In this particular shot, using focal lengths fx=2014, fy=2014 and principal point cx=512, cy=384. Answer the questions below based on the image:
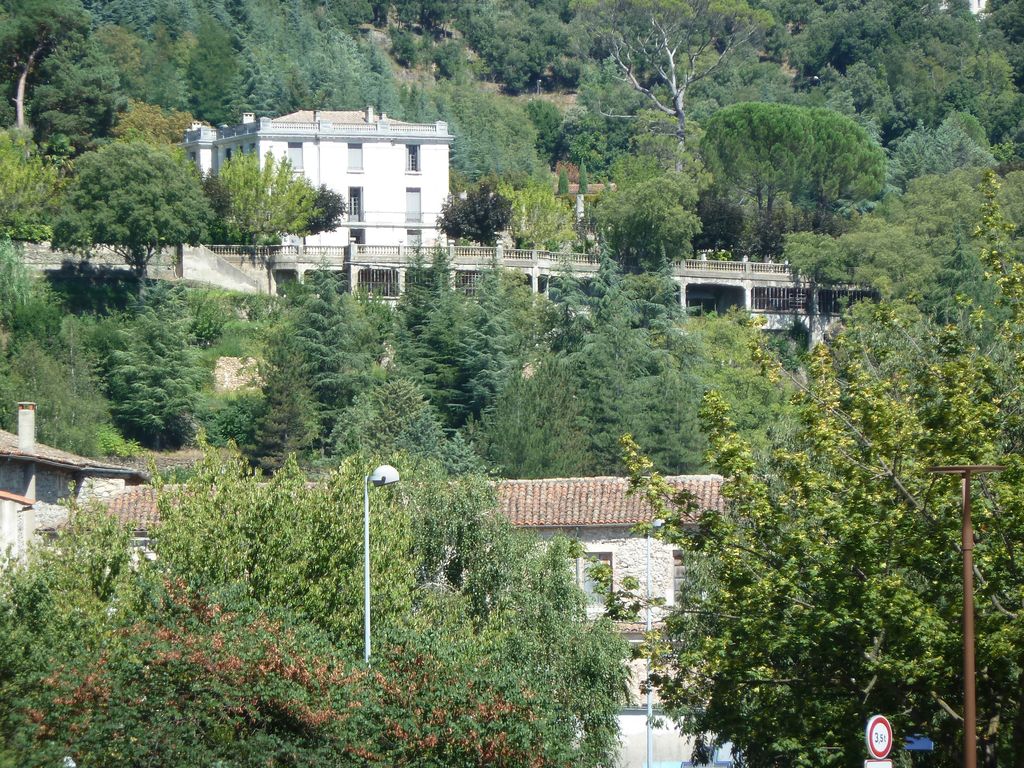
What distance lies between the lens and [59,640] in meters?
26.3

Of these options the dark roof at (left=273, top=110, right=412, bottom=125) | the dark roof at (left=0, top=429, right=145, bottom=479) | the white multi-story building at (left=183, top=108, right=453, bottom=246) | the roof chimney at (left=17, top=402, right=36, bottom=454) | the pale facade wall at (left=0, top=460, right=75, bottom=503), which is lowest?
the pale facade wall at (left=0, top=460, right=75, bottom=503)

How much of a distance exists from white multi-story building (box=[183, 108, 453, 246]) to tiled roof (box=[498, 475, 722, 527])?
47537 mm

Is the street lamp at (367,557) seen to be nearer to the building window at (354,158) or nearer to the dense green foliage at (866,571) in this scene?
the dense green foliage at (866,571)

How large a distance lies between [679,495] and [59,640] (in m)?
8.42

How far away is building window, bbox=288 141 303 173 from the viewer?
89688 mm

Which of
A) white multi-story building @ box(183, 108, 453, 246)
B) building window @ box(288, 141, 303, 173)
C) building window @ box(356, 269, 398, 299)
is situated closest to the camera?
building window @ box(356, 269, 398, 299)

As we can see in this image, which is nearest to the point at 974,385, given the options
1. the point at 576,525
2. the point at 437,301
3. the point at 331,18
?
the point at 576,525

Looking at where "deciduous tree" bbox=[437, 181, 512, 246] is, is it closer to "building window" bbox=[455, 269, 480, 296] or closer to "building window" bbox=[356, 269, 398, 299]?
"building window" bbox=[455, 269, 480, 296]

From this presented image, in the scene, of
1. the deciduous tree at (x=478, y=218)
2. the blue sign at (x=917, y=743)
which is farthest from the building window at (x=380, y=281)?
the blue sign at (x=917, y=743)

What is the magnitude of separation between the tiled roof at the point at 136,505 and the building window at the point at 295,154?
4831 centimetres

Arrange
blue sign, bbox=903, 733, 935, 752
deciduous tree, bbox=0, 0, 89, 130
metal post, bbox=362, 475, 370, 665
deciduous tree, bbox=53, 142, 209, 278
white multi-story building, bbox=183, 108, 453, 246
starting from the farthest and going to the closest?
white multi-story building, bbox=183, 108, 453, 246, deciduous tree, bbox=0, 0, 89, 130, deciduous tree, bbox=53, 142, 209, 278, metal post, bbox=362, 475, 370, 665, blue sign, bbox=903, 733, 935, 752

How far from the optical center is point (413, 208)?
3543 inches

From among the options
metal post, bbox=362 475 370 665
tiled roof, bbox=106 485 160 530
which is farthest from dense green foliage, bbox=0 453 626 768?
tiled roof, bbox=106 485 160 530

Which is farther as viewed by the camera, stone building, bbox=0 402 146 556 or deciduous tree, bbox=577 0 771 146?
deciduous tree, bbox=577 0 771 146
